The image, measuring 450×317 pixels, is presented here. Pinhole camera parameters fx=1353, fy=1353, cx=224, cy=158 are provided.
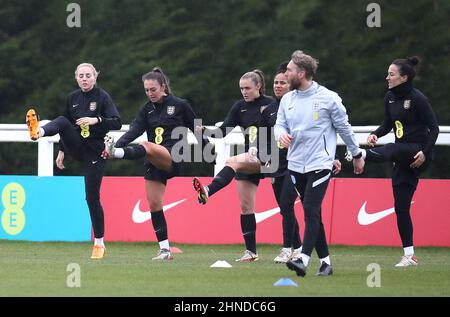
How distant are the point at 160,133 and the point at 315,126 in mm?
2999

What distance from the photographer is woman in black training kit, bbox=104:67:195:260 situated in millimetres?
15258

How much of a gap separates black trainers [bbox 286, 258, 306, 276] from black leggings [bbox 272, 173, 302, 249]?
7.47 feet

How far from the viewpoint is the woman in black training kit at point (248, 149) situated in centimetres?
1512

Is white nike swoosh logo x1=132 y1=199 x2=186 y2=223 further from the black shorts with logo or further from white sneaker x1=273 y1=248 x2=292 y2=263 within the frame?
white sneaker x1=273 y1=248 x2=292 y2=263

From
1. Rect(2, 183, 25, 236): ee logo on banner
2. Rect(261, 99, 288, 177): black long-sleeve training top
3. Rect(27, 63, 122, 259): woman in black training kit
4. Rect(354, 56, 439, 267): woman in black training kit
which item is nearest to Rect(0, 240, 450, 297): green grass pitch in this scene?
Rect(354, 56, 439, 267): woman in black training kit

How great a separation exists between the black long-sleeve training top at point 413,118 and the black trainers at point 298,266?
2545 millimetres

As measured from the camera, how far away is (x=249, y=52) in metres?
38.9

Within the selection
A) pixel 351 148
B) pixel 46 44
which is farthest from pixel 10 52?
pixel 351 148

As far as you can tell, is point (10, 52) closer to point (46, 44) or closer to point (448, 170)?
point (46, 44)

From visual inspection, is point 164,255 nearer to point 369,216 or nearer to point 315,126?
point 315,126

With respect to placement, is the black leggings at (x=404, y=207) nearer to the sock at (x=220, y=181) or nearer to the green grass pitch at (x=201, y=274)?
the green grass pitch at (x=201, y=274)

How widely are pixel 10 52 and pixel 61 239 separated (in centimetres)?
1901

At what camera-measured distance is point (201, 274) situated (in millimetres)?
13336
